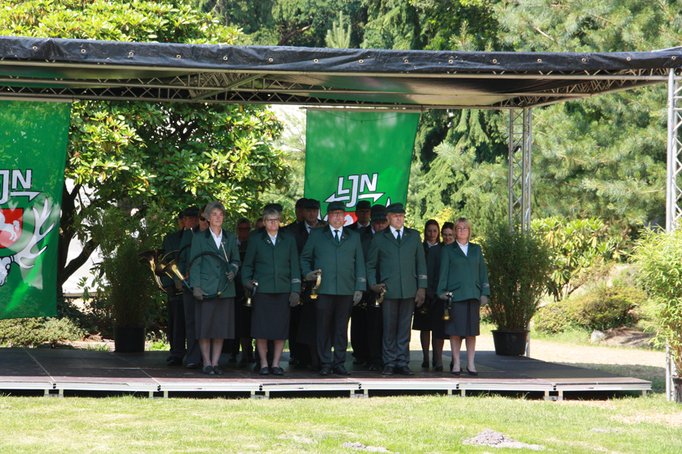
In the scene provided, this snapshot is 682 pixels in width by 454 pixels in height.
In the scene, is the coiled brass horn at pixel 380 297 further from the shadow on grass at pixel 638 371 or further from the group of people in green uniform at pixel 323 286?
the shadow on grass at pixel 638 371

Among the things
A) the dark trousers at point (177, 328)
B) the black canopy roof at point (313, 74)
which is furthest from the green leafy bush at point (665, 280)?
the dark trousers at point (177, 328)

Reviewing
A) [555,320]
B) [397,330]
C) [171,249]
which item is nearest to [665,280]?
[397,330]

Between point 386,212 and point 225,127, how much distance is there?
6016 mm

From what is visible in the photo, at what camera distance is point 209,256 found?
1213 cm

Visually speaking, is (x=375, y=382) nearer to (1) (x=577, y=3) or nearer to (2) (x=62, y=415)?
(2) (x=62, y=415)

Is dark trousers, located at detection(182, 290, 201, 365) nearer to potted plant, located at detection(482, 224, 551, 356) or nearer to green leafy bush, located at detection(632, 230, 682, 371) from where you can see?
potted plant, located at detection(482, 224, 551, 356)

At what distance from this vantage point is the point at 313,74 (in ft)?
41.0

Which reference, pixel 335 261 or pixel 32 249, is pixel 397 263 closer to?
pixel 335 261

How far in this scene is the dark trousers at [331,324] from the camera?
484 inches

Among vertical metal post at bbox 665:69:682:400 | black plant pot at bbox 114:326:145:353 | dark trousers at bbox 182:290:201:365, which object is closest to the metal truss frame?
vertical metal post at bbox 665:69:682:400

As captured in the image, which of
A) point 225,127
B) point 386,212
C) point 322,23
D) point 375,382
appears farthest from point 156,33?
point 322,23

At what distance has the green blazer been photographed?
12.2m

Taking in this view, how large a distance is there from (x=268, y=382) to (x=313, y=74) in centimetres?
318

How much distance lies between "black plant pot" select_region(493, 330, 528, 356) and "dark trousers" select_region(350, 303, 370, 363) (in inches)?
84.6
